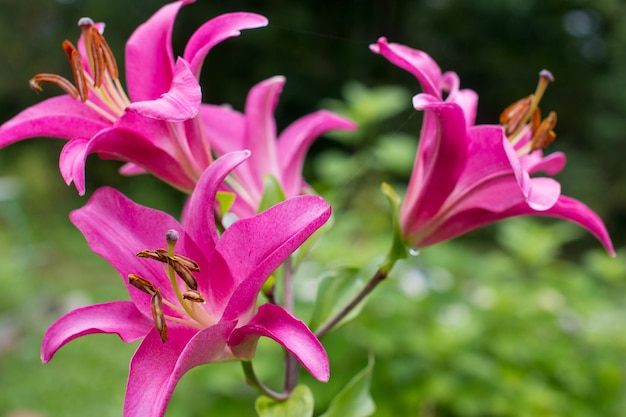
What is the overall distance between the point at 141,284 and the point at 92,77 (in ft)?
0.53

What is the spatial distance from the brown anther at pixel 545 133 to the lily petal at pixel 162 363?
25 centimetres

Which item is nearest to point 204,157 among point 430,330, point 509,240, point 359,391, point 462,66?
point 359,391

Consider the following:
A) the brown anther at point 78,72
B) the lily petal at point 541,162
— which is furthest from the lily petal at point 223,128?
the lily petal at point 541,162

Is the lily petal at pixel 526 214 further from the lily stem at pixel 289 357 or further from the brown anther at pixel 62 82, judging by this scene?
the brown anther at pixel 62 82

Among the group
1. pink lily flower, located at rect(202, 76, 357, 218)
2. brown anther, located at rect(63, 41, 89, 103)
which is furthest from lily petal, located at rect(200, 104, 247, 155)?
brown anther, located at rect(63, 41, 89, 103)

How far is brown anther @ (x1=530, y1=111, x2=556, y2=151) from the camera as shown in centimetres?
46

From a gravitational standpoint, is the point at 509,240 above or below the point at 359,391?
below

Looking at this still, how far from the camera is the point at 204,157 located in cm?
47

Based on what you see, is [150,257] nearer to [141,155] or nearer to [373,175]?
[141,155]

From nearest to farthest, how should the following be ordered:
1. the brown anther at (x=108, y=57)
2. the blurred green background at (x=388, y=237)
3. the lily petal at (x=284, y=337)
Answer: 1. the lily petal at (x=284, y=337)
2. the brown anther at (x=108, y=57)
3. the blurred green background at (x=388, y=237)

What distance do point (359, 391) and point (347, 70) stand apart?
1.39 metres

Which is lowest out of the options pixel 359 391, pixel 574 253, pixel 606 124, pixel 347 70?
pixel 574 253

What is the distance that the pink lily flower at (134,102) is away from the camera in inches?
16.2

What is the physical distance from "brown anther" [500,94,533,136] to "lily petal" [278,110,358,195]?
0.44ft
